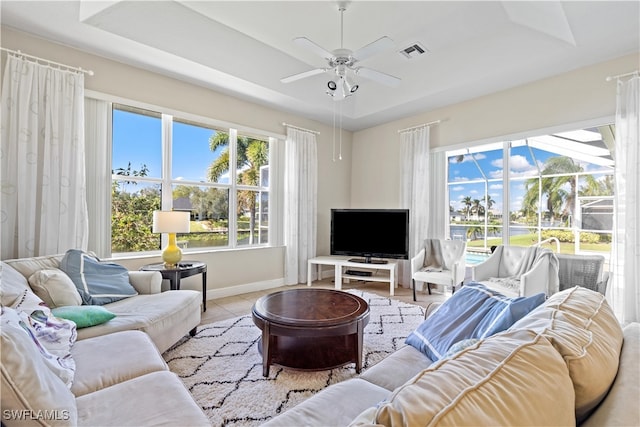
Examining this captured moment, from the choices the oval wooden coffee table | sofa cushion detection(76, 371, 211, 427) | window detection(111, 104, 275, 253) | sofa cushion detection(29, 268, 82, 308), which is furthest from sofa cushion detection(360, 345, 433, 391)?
window detection(111, 104, 275, 253)

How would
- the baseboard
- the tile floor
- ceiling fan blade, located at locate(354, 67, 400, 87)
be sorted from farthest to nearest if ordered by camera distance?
the baseboard
the tile floor
ceiling fan blade, located at locate(354, 67, 400, 87)

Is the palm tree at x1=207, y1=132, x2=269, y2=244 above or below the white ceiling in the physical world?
below

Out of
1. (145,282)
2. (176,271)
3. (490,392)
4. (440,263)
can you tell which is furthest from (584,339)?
(440,263)

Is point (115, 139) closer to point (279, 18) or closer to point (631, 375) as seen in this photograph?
point (279, 18)

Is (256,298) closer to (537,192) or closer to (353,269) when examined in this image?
(353,269)

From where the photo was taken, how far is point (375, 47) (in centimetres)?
234

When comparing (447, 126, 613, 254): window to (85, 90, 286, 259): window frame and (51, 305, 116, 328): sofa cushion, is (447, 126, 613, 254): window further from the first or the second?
(51, 305, 116, 328): sofa cushion

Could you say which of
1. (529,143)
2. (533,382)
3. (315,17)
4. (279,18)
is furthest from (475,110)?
(533,382)

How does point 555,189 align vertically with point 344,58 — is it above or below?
below

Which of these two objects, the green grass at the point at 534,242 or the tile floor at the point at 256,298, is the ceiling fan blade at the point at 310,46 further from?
the green grass at the point at 534,242

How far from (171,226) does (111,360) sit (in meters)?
1.77

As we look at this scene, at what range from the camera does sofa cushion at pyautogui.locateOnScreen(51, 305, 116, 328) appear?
6.05ft

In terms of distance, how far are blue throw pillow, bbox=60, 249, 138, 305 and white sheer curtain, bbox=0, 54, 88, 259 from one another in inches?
21.2

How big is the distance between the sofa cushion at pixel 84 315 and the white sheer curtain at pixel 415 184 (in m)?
3.89
